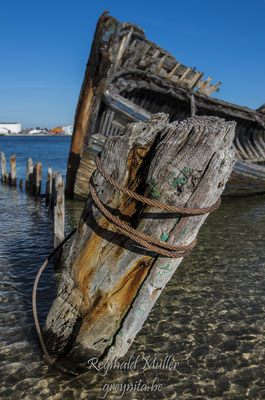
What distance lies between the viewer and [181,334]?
418 cm

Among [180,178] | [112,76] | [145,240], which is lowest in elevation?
[145,240]

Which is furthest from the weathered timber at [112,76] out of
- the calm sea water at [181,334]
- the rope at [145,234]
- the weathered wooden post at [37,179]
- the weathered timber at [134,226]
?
the rope at [145,234]

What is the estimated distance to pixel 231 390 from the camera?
3.26 metres

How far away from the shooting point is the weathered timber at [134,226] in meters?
2.33

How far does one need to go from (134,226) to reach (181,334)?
7.64ft

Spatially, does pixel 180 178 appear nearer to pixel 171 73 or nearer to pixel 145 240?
pixel 145 240

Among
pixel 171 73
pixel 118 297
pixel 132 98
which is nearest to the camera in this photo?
pixel 118 297

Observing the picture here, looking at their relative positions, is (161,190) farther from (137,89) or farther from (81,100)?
Result: (137,89)

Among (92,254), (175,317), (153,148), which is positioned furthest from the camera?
(175,317)

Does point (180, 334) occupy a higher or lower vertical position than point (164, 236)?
lower

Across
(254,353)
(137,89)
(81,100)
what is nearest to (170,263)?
(254,353)

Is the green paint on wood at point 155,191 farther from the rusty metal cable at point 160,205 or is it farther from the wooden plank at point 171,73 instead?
the wooden plank at point 171,73

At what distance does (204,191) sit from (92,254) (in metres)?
1.19

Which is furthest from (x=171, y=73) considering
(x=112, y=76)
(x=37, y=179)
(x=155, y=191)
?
(x=155, y=191)
